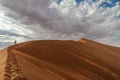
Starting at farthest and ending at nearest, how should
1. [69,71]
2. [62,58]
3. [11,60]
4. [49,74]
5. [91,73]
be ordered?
[62,58]
[91,73]
[69,71]
[11,60]
[49,74]

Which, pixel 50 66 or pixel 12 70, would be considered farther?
pixel 50 66

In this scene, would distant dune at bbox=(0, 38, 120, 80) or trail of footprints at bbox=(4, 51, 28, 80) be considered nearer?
trail of footprints at bbox=(4, 51, 28, 80)

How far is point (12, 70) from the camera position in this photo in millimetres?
13695

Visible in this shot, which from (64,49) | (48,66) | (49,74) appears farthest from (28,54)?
(64,49)

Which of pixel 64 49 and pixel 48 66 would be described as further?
pixel 64 49

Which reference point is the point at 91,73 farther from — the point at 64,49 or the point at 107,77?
the point at 64,49

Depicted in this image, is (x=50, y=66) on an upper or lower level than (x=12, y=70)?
lower

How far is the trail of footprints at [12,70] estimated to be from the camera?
1268 centimetres

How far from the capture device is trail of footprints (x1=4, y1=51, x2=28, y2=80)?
41.6 feet

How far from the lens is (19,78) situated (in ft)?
41.4

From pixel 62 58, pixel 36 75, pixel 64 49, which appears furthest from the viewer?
pixel 64 49

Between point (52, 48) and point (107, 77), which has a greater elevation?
point (52, 48)

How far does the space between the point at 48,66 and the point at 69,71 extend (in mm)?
1603

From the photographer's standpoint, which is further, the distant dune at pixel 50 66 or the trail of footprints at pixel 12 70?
the distant dune at pixel 50 66
